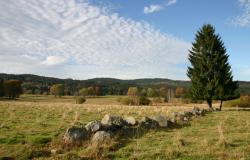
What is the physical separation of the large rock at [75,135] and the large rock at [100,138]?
1.33 feet

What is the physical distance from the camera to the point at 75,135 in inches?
457

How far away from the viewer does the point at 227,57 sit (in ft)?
126

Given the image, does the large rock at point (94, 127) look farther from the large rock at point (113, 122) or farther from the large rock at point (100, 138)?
the large rock at point (100, 138)

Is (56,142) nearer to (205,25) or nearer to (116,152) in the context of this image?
(116,152)

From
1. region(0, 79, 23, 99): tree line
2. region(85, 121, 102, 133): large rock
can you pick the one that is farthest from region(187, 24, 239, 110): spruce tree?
region(0, 79, 23, 99): tree line

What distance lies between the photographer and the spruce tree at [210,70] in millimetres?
37562

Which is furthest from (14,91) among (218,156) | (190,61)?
(218,156)

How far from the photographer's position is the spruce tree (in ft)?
123

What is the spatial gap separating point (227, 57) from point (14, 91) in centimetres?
7330

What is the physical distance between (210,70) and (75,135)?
2931 cm

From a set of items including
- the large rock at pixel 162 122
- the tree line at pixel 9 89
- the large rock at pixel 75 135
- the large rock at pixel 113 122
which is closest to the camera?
the large rock at pixel 75 135

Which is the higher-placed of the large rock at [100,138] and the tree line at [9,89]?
the tree line at [9,89]

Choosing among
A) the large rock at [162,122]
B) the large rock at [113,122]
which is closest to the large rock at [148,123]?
the large rock at [162,122]

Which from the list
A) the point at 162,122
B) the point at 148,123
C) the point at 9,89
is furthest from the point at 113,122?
the point at 9,89
